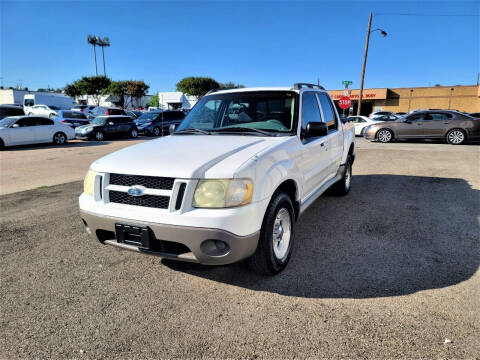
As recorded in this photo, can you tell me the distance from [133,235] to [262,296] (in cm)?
122

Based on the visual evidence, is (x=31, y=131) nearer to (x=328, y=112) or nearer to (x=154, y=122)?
(x=154, y=122)

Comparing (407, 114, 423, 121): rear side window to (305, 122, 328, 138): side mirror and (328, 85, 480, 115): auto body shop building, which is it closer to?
(305, 122, 328, 138): side mirror

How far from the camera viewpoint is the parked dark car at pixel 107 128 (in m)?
18.3

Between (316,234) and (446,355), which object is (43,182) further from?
(446,355)

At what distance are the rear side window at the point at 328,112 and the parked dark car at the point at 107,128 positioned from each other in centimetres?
1633

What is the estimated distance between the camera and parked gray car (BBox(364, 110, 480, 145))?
14812 mm

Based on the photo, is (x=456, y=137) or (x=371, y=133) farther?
(x=371, y=133)

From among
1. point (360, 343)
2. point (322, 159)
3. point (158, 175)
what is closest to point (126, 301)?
point (158, 175)

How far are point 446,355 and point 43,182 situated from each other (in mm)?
8428

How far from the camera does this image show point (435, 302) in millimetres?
2713

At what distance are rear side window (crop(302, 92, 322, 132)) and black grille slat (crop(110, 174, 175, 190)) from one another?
5.96 feet

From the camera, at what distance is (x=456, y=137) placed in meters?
15.1

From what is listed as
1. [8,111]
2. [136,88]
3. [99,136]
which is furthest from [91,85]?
[99,136]

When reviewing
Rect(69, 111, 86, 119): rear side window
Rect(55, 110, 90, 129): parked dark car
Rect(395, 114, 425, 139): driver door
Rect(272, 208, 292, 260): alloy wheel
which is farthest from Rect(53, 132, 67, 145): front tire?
Rect(395, 114, 425, 139): driver door
